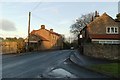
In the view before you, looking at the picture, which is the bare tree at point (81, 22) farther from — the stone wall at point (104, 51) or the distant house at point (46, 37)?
the stone wall at point (104, 51)

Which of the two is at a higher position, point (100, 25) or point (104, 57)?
point (100, 25)

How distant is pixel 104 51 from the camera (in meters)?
33.8

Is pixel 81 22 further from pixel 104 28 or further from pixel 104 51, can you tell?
→ pixel 104 51

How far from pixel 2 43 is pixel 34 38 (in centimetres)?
3662

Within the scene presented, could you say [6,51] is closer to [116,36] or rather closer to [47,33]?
[116,36]

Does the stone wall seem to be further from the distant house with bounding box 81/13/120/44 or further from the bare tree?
the bare tree

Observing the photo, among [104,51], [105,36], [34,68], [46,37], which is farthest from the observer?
[46,37]

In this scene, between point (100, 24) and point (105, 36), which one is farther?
point (100, 24)

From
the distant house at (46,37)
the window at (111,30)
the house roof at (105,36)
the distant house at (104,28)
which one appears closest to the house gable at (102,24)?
the distant house at (104,28)

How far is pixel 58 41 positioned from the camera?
112 meters

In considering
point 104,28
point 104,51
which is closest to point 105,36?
point 104,28

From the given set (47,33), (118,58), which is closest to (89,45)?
(118,58)

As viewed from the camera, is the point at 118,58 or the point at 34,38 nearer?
the point at 118,58

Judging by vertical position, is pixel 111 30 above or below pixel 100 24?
below
